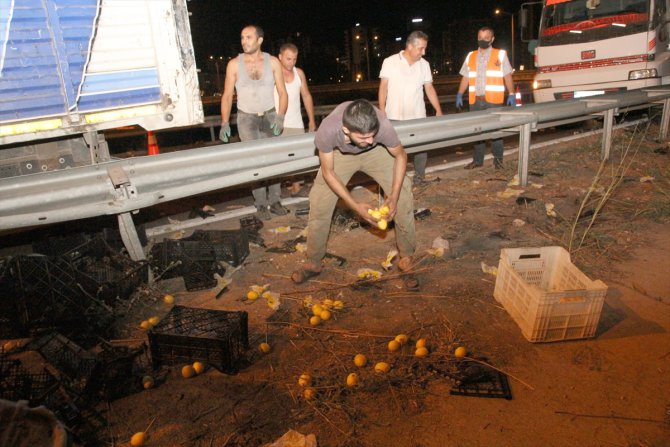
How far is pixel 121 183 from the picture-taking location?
3738 millimetres

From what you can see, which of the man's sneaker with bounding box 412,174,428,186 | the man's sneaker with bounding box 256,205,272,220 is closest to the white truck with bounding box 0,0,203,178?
the man's sneaker with bounding box 256,205,272,220

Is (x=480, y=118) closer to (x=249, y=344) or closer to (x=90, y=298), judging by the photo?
(x=249, y=344)

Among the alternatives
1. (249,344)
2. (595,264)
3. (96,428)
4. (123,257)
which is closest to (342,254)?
(249,344)

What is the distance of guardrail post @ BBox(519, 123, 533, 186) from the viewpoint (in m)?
6.39

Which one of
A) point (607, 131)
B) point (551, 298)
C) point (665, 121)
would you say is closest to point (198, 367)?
point (551, 298)

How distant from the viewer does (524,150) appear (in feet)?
21.2

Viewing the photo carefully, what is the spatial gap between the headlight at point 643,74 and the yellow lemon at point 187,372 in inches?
414

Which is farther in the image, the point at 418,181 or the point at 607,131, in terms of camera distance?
the point at 607,131

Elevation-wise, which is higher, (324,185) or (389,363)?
(324,185)

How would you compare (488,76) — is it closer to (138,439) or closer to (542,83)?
(542,83)

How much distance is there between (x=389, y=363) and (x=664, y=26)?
10209mm

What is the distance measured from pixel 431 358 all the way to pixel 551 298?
0.89 metres

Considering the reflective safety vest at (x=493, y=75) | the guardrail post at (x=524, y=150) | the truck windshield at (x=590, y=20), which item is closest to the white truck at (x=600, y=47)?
the truck windshield at (x=590, y=20)

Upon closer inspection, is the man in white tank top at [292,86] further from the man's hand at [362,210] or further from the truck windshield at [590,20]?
the truck windshield at [590,20]
